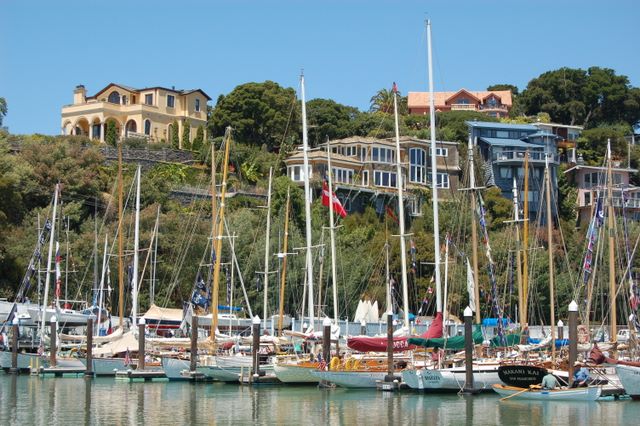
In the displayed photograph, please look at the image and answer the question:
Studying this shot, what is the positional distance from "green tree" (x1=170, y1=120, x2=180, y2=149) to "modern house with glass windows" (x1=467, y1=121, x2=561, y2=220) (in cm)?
3033

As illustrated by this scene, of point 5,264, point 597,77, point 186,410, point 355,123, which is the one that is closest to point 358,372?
point 186,410

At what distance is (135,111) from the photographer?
120 meters

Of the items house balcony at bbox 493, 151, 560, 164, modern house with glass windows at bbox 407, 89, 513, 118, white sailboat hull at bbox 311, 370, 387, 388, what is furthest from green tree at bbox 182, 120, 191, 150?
white sailboat hull at bbox 311, 370, 387, 388

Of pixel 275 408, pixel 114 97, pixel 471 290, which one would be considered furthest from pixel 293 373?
pixel 114 97

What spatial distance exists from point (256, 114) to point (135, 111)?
13438 mm

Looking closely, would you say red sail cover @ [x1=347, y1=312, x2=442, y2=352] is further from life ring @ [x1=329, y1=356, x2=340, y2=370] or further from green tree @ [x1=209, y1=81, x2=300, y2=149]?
green tree @ [x1=209, y1=81, x2=300, y2=149]

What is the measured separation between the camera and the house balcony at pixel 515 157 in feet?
365

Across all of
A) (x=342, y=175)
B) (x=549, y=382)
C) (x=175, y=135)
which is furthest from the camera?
(x=175, y=135)

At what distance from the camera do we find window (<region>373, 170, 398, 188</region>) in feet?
355

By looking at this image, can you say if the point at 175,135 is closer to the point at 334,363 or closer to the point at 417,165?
the point at 417,165

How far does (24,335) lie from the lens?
225 feet

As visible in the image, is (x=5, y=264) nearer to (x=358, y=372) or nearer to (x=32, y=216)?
(x=32, y=216)

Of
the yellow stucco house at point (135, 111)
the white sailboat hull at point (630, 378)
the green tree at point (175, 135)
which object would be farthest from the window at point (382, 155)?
the white sailboat hull at point (630, 378)

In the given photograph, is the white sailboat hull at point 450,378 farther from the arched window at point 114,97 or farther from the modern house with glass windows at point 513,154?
the arched window at point 114,97
